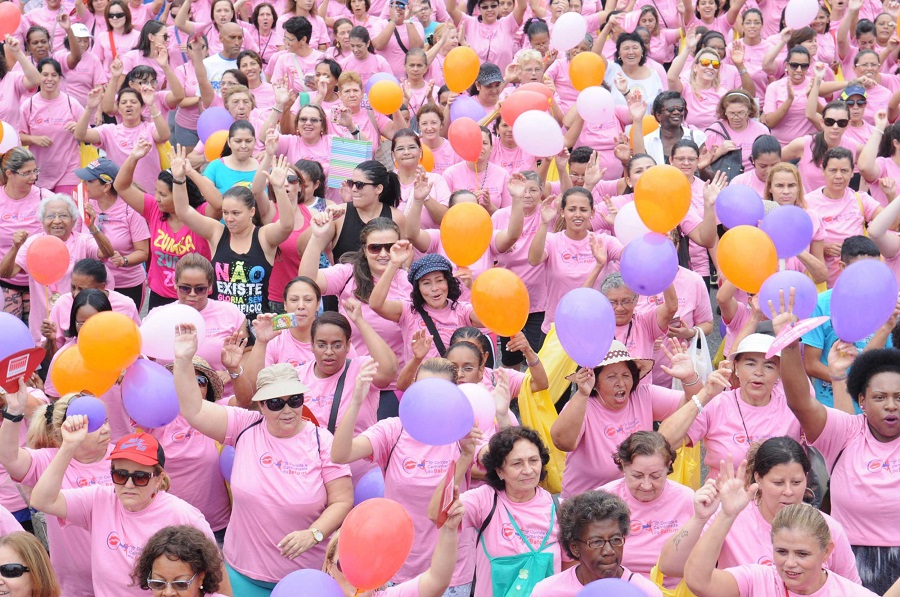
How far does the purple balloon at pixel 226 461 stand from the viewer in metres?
5.45

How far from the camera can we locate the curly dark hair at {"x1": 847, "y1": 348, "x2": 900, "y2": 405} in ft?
16.0

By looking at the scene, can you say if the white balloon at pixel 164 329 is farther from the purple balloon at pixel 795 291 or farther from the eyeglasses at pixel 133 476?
the purple balloon at pixel 795 291

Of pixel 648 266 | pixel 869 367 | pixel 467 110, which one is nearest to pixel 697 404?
pixel 869 367

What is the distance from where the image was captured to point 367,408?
5.74m

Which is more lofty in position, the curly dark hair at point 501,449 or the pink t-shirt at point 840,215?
the pink t-shirt at point 840,215

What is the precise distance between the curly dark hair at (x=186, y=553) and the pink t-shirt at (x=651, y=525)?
1.58 m

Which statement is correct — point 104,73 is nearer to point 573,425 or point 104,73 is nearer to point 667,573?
point 573,425

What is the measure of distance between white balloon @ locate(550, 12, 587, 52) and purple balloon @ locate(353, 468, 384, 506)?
5702mm

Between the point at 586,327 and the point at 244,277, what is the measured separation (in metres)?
2.57

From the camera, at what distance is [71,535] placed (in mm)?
4930

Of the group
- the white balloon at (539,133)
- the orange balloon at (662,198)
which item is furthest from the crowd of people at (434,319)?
the orange balloon at (662,198)

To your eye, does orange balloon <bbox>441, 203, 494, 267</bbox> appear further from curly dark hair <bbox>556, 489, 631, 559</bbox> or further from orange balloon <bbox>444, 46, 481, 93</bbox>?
orange balloon <bbox>444, 46, 481, 93</bbox>

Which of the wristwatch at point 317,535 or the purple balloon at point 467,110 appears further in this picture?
the purple balloon at point 467,110

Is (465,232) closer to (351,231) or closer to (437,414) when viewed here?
(351,231)
